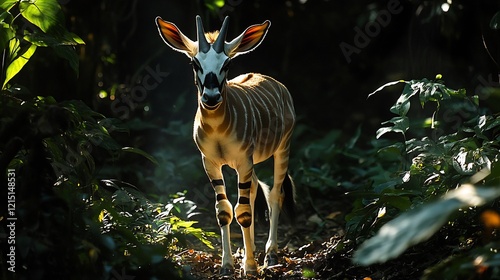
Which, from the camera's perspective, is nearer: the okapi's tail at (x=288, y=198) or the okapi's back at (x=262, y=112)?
the okapi's back at (x=262, y=112)

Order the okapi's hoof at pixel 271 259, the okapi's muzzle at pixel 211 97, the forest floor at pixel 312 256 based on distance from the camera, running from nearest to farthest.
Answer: the forest floor at pixel 312 256
the okapi's muzzle at pixel 211 97
the okapi's hoof at pixel 271 259

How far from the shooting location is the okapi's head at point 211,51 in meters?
6.07

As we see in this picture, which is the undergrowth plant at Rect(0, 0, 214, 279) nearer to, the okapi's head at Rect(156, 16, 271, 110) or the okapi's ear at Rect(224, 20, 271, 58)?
the okapi's head at Rect(156, 16, 271, 110)

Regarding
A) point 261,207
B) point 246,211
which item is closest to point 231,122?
point 246,211

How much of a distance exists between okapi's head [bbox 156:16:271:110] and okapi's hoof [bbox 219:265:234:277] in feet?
4.41

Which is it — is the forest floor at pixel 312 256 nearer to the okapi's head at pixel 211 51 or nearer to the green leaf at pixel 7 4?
the okapi's head at pixel 211 51

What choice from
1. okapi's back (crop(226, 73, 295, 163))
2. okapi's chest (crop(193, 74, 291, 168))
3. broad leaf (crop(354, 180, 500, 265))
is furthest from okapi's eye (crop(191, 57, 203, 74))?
broad leaf (crop(354, 180, 500, 265))

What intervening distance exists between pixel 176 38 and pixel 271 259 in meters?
2.08

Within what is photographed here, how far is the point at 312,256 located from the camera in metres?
7.11

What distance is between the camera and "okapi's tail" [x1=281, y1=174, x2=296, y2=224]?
7.81 metres

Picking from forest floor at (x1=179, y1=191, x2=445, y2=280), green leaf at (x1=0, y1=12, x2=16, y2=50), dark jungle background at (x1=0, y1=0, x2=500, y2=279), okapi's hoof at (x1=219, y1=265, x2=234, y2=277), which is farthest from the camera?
okapi's hoof at (x1=219, y1=265, x2=234, y2=277)

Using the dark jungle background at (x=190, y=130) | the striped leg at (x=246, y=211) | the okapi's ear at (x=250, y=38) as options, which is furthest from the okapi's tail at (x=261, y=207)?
the okapi's ear at (x=250, y=38)

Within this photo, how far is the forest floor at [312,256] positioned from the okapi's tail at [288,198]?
35cm

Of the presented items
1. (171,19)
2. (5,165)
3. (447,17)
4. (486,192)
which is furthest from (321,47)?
(486,192)
